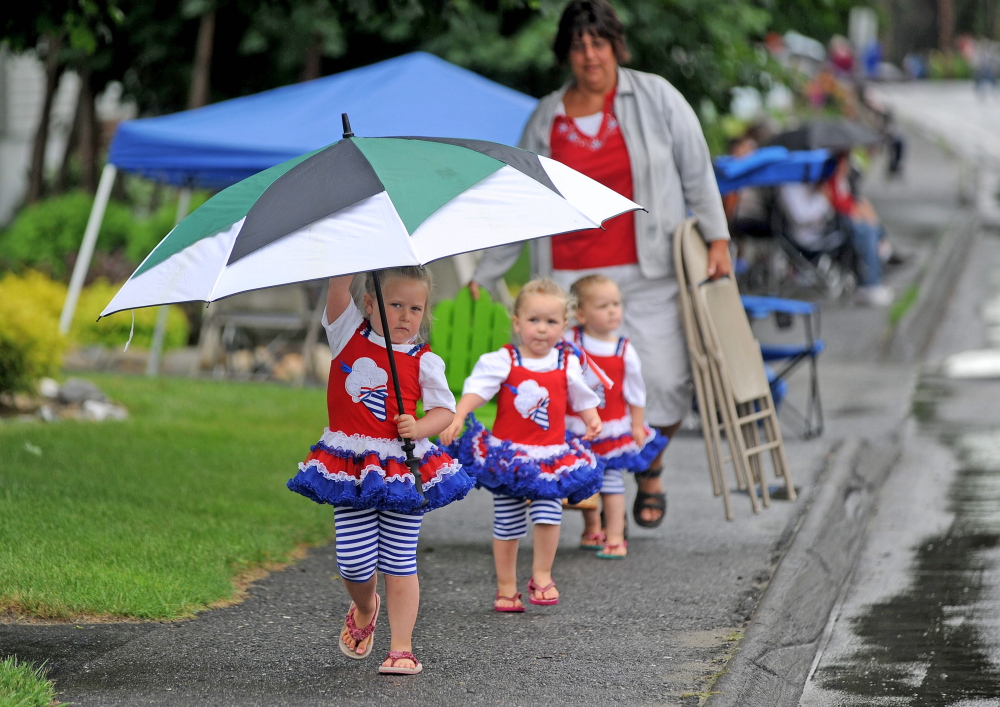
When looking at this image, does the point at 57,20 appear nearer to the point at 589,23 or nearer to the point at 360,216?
the point at 589,23

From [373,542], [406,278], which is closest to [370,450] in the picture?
→ [373,542]

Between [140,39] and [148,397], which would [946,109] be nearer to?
[140,39]

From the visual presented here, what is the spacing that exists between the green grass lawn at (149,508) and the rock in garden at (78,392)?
0.21 m

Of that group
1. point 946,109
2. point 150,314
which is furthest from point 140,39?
point 946,109

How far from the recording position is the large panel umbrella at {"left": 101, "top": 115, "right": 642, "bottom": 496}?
3.57 m

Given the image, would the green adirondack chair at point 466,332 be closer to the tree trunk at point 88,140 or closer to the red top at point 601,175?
the red top at point 601,175

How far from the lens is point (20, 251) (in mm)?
15938

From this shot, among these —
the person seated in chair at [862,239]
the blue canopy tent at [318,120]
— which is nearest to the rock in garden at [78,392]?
the blue canopy tent at [318,120]

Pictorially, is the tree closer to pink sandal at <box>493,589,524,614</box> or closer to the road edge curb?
pink sandal at <box>493,589,524,614</box>

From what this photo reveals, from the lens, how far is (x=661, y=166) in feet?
18.5

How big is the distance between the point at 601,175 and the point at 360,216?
2.23 metres

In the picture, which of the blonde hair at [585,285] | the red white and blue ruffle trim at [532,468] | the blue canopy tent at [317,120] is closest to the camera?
the red white and blue ruffle trim at [532,468]

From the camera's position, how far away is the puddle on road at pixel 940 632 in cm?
426

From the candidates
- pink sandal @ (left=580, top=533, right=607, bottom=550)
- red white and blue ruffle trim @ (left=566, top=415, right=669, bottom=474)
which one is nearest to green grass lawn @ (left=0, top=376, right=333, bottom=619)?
pink sandal @ (left=580, top=533, right=607, bottom=550)
